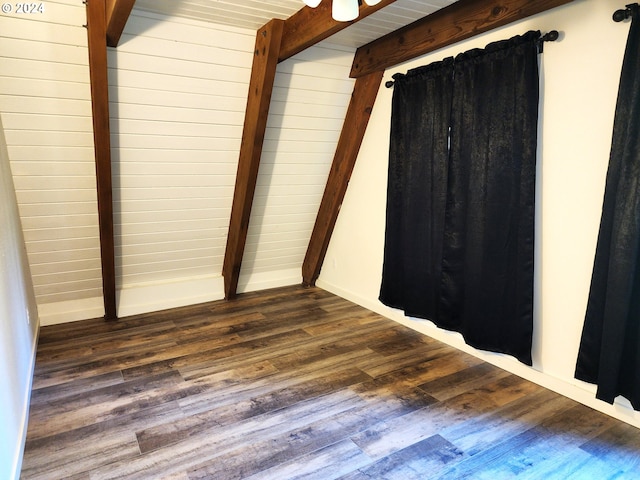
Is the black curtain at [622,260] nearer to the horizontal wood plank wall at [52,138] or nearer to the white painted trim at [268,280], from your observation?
the horizontal wood plank wall at [52,138]

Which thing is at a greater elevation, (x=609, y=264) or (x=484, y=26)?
(x=484, y=26)

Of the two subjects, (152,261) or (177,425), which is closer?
(177,425)

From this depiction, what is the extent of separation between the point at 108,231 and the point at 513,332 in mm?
2819

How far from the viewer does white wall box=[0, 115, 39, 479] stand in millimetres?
1599

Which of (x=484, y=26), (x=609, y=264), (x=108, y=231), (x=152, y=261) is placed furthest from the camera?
(x=152, y=261)

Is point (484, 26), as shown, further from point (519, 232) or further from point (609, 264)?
point (609, 264)

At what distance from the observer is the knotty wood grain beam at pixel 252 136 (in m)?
2.62

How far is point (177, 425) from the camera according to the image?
208 cm

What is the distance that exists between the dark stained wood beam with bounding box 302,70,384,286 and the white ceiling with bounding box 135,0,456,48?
573mm

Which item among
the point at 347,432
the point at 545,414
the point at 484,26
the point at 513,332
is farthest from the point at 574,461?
the point at 484,26

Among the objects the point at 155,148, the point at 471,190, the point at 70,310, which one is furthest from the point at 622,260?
the point at 70,310

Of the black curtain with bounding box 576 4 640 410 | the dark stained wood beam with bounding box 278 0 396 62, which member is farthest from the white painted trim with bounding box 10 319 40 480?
the black curtain with bounding box 576 4 640 410

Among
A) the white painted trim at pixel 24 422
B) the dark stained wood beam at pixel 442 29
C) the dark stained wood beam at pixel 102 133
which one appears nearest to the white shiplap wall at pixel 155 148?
the dark stained wood beam at pixel 102 133

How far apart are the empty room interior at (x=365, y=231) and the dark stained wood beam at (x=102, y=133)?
0.01 meters
